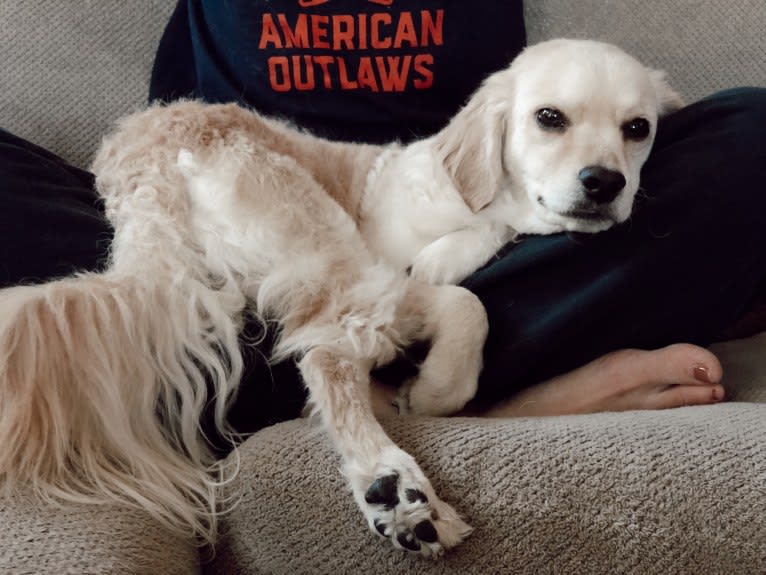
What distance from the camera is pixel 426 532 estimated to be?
993mm

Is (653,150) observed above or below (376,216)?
above

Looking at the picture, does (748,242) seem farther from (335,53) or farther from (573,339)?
(335,53)

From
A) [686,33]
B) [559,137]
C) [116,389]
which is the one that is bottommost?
[116,389]

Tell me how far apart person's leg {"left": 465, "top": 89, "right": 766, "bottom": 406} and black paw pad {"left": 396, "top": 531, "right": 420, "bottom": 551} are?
46cm

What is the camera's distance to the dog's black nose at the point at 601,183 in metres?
1.28

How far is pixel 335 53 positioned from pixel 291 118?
8.4 inches

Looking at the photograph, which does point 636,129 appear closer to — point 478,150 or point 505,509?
point 478,150

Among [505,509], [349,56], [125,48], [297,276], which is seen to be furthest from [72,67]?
[505,509]

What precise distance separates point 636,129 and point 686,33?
2.91 feet

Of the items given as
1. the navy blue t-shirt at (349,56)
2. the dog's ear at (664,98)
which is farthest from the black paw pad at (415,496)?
the navy blue t-shirt at (349,56)

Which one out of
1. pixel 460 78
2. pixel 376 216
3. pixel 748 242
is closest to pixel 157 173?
pixel 376 216

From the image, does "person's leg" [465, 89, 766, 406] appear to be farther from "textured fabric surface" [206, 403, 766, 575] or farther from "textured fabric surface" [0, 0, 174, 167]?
"textured fabric surface" [0, 0, 174, 167]

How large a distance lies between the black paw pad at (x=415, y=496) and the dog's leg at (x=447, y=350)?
0.32 metres

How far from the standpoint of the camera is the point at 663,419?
118 cm
